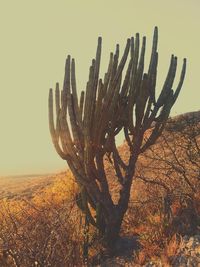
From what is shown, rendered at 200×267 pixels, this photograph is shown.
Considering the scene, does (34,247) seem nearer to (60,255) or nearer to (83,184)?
(60,255)

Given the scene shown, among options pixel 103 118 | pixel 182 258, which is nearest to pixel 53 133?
pixel 103 118

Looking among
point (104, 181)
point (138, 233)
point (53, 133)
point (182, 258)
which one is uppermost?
point (53, 133)

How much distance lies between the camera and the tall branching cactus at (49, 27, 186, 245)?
7.01 metres

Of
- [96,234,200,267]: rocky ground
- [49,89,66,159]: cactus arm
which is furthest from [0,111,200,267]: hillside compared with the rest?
[49,89,66,159]: cactus arm

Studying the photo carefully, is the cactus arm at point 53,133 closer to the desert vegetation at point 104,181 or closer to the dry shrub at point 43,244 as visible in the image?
the desert vegetation at point 104,181

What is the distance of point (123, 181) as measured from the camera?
7555 mm

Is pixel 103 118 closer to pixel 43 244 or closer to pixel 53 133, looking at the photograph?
pixel 53 133

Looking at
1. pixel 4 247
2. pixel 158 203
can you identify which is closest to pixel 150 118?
pixel 158 203

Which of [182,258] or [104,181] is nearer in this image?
[182,258]

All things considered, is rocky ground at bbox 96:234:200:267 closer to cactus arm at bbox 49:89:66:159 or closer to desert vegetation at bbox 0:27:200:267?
desert vegetation at bbox 0:27:200:267

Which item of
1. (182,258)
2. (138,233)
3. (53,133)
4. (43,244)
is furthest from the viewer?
(138,233)

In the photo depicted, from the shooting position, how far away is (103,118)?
696cm

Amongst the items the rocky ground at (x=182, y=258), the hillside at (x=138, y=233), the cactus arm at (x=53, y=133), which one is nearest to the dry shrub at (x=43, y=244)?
the hillside at (x=138, y=233)

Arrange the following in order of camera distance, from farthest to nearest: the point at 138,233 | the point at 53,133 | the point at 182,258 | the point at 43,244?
the point at 138,233
the point at 53,133
the point at 43,244
the point at 182,258
